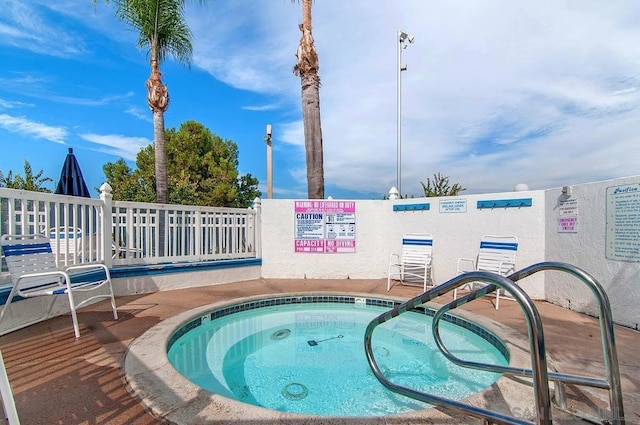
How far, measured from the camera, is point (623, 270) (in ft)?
12.0

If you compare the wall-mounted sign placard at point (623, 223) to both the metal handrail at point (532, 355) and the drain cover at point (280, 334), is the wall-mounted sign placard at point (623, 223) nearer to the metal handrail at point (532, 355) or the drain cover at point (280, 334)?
the metal handrail at point (532, 355)

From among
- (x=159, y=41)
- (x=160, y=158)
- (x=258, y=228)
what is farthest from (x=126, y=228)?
(x=159, y=41)

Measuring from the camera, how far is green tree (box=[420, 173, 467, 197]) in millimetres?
10336

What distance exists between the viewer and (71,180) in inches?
253

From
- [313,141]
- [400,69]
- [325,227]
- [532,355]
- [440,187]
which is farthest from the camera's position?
[440,187]

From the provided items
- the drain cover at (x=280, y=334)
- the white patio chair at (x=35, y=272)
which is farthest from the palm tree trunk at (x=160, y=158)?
the drain cover at (x=280, y=334)

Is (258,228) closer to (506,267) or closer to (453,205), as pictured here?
(453,205)

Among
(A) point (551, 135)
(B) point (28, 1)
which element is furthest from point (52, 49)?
(A) point (551, 135)

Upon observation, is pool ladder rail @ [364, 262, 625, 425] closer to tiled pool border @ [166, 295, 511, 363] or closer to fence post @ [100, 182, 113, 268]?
tiled pool border @ [166, 295, 511, 363]

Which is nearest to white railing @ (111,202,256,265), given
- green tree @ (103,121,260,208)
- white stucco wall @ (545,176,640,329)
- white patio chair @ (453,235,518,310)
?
white patio chair @ (453,235,518,310)

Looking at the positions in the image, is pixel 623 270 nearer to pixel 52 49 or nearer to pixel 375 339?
pixel 375 339

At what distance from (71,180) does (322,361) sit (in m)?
6.57

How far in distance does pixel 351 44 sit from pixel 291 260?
7.13 metres

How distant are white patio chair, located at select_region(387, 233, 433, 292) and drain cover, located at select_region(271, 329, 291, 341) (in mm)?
2486
